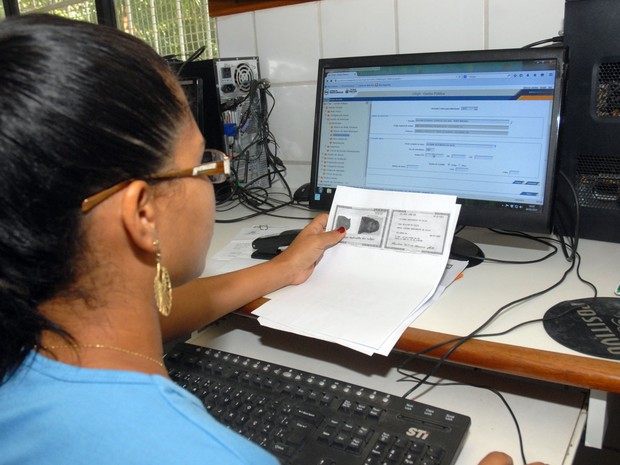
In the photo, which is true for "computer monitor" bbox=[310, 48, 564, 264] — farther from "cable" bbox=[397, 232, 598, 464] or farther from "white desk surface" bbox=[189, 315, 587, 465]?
"white desk surface" bbox=[189, 315, 587, 465]

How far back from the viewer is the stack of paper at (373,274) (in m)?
0.78

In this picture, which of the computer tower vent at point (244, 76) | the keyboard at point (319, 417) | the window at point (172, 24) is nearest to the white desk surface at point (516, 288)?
the keyboard at point (319, 417)

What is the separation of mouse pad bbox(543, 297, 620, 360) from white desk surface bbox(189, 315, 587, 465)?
0.10 meters

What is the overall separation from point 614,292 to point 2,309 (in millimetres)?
769

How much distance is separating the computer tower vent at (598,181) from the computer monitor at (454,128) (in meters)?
0.14

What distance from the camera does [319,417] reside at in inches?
27.4

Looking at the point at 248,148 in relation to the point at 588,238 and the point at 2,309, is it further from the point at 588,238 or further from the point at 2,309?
the point at 2,309

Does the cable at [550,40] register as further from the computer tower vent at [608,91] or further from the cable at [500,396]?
the cable at [500,396]

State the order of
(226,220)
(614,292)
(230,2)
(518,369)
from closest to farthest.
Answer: (518,369), (614,292), (226,220), (230,2)

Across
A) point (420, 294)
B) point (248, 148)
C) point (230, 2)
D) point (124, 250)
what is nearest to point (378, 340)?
point (420, 294)

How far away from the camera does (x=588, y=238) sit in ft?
→ 3.42

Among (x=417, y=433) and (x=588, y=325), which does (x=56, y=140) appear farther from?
(x=588, y=325)

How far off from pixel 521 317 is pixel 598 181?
0.37 meters

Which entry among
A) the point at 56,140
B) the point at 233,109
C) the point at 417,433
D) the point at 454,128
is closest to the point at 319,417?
the point at 417,433
